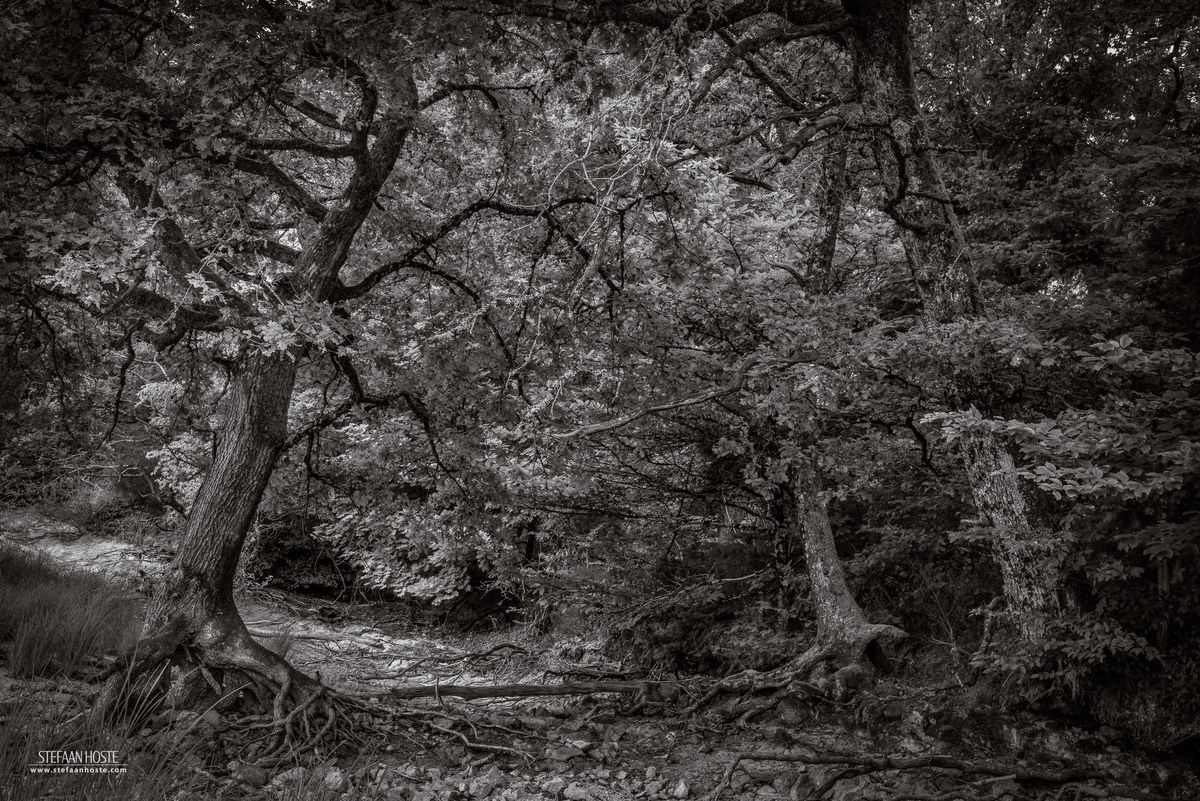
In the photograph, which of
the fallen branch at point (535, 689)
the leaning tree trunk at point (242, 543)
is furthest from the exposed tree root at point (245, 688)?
the fallen branch at point (535, 689)

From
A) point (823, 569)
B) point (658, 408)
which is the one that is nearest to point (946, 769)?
point (823, 569)

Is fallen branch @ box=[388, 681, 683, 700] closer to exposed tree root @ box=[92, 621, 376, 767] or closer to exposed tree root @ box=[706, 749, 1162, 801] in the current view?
exposed tree root @ box=[92, 621, 376, 767]

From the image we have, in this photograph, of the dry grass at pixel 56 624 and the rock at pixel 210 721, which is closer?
the rock at pixel 210 721

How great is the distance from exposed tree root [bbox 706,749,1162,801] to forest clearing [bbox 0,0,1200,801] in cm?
3

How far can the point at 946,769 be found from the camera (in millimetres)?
4105

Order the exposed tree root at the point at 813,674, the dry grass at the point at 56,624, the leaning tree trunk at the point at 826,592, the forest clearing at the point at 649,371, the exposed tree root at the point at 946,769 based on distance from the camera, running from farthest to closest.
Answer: the leaning tree trunk at the point at 826,592 < the exposed tree root at the point at 813,674 < the dry grass at the point at 56,624 < the forest clearing at the point at 649,371 < the exposed tree root at the point at 946,769

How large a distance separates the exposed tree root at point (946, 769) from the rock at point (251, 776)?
2.67 meters

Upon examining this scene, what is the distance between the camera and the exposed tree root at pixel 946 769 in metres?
3.74

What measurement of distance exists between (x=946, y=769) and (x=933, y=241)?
3.55 metres

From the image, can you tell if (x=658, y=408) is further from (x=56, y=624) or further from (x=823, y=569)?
(x=56, y=624)

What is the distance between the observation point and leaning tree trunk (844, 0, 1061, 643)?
4.46m

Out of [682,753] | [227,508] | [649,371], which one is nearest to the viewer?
[682,753]

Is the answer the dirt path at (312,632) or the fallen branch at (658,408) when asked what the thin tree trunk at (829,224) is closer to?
the fallen branch at (658,408)

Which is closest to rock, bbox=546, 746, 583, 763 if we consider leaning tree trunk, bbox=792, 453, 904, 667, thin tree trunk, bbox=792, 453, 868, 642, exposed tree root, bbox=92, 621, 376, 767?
exposed tree root, bbox=92, 621, 376, 767
